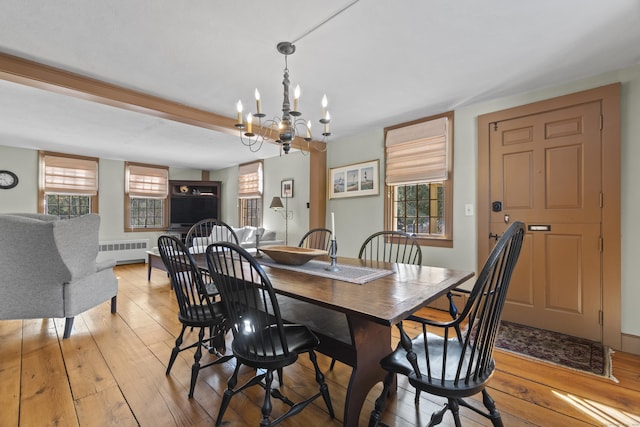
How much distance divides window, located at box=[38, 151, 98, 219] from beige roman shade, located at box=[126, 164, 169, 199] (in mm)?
647

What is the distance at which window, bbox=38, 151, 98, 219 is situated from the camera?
5.65 meters

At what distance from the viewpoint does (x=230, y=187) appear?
7.39 meters

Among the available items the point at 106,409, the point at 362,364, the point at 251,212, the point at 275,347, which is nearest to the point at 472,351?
the point at 362,364

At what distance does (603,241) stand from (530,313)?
900 millimetres

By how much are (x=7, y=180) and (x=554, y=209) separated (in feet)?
26.9

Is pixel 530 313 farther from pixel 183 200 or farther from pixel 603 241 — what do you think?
pixel 183 200

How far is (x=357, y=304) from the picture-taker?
1.25 m

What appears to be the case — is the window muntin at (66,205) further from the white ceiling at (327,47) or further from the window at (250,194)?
the white ceiling at (327,47)

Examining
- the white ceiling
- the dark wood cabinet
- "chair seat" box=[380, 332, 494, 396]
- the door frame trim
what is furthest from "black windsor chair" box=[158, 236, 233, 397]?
A: the dark wood cabinet

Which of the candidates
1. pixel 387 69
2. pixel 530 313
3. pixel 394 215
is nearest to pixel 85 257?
pixel 387 69

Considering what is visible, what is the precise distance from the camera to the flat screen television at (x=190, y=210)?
7164 millimetres

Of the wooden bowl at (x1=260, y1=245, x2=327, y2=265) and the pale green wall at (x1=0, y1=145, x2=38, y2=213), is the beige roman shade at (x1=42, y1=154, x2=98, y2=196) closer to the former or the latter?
the pale green wall at (x1=0, y1=145, x2=38, y2=213)

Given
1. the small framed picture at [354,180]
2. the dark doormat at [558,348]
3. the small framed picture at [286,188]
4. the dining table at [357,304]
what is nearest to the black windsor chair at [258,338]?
the dining table at [357,304]

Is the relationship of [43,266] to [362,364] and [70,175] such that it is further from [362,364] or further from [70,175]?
[70,175]
